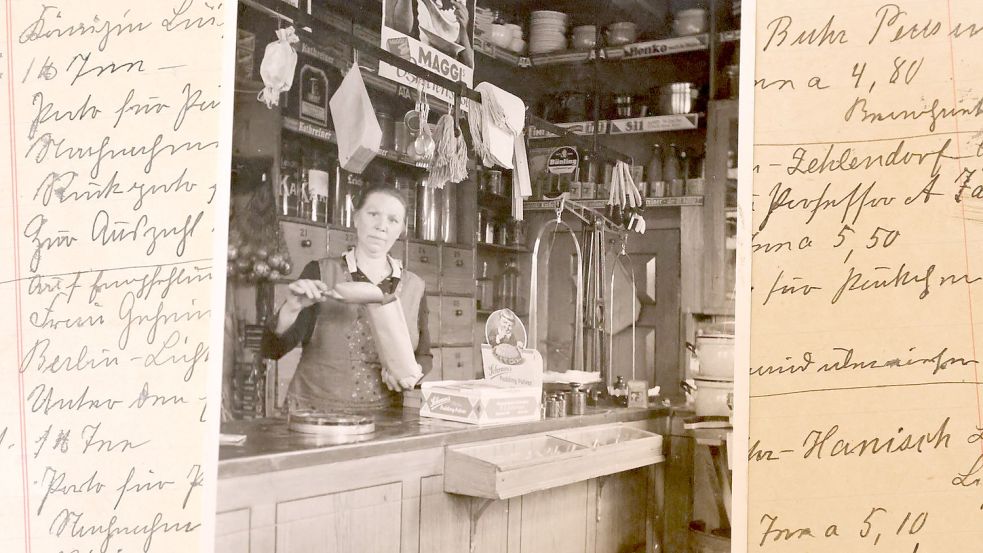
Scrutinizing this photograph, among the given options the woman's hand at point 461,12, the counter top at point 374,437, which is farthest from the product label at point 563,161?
the counter top at point 374,437

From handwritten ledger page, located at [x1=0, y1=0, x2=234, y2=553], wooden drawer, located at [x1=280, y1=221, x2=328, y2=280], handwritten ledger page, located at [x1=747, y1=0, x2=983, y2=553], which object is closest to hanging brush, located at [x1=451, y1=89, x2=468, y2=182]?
wooden drawer, located at [x1=280, y1=221, x2=328, y2=280]

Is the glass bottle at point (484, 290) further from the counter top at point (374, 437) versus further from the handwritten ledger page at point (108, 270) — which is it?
the handwritten ledger page at point (108, 270)

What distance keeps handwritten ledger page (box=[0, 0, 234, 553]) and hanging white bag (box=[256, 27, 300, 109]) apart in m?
0.05

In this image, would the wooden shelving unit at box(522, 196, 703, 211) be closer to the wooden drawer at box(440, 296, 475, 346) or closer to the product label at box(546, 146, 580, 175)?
the product label at box(546, 146, 580, 175)

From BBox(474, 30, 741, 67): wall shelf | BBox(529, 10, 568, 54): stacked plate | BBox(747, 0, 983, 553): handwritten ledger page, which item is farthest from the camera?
BBox(529, 10, 568, 54): stacked plate

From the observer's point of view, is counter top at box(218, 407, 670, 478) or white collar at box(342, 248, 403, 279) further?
white collar at box(342, 248, 403, 279)

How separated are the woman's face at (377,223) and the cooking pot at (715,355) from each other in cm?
44

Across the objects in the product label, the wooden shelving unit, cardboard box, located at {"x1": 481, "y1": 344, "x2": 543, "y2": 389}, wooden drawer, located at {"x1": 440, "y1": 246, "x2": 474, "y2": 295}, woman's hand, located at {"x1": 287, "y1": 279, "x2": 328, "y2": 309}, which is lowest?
cardboard box, located at {"x1": 481, "y1": 344, "x2": 543, "y2": 389}

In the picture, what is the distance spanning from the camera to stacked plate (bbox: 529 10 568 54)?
3.43 ft

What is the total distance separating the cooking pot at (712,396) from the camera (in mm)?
883

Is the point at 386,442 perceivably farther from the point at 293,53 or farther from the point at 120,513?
the point at 293,53

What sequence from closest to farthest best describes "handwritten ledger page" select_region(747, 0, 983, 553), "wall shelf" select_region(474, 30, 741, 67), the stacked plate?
"handwritten ledger page" select_region(747, 0, 983, 553) < "wall shelf" select_region(474, 30, 741, 67) < the stacked plate

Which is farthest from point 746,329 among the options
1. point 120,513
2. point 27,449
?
point 27,449

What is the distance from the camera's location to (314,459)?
39.2 inches
